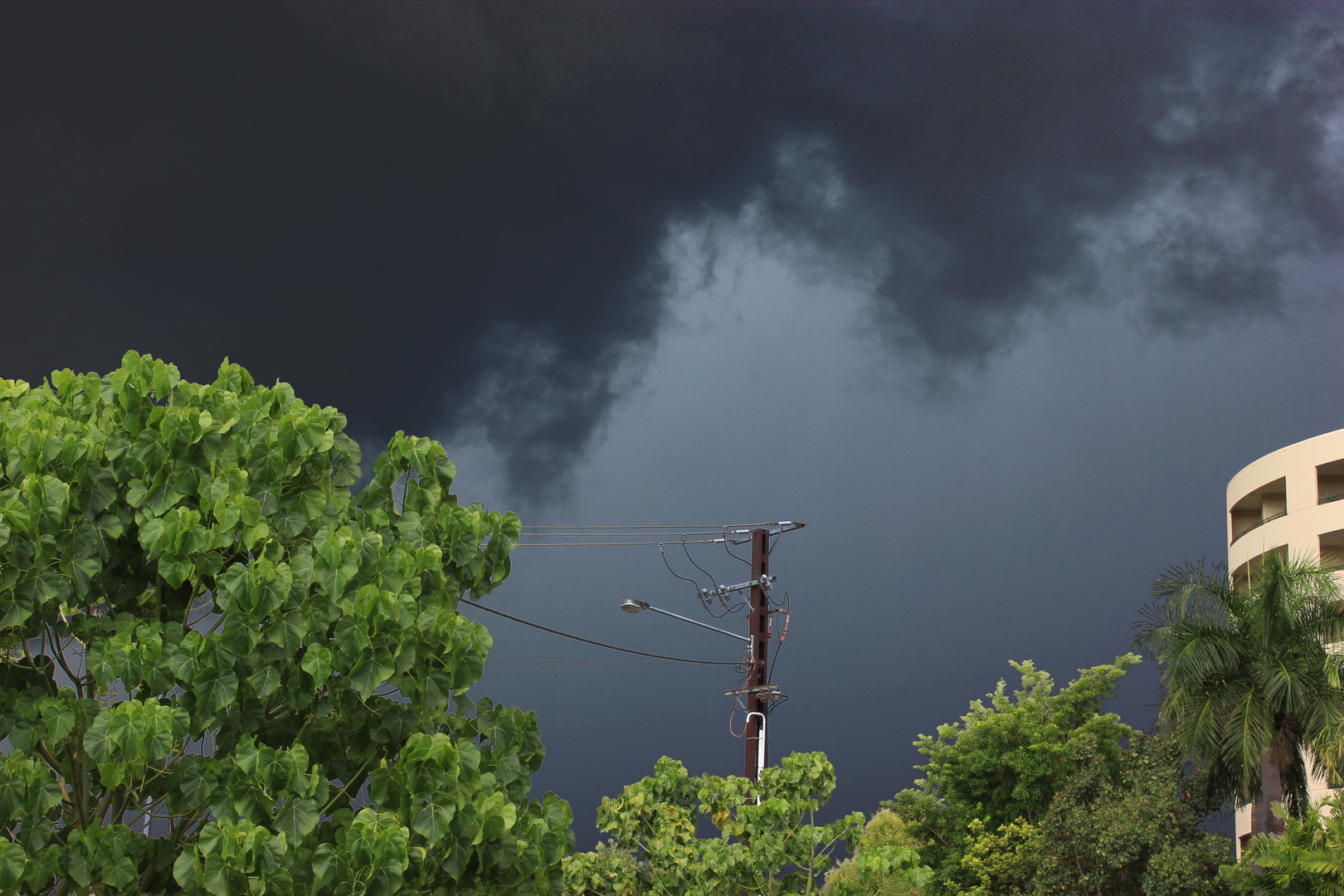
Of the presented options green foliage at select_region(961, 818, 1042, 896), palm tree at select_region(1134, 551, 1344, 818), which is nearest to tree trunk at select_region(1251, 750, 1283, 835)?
palm tree at select_region(1134, 551, 1344, 818)

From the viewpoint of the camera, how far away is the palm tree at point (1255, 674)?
80.1ft

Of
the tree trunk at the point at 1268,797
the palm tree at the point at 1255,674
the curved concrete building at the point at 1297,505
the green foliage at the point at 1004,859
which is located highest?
the curved concrete building at the point at 1297,505

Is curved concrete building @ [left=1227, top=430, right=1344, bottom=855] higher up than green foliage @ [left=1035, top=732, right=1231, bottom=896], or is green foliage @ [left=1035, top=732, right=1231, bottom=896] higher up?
curved concrete building @ [left=1227, top=430, right=1344, bottom=855]

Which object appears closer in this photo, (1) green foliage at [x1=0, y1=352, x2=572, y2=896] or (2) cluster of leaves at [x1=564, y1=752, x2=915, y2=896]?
(1) green foliage at [x1=0, y1=352, x2=572, y2=896]

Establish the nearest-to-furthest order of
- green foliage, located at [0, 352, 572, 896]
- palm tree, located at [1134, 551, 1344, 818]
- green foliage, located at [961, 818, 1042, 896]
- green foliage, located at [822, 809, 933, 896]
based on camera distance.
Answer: green foliage, located at [0, 352, 572, 896] < green foliage, located at [822, 809, 933, 896] < palm tree, located at [1134, 551, 1344, 818] < green foliage, located at [961, 818, 1042, 896]

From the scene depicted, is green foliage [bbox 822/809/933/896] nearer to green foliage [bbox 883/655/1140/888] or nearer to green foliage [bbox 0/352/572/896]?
green foliage [bbox 0/352/572/896]

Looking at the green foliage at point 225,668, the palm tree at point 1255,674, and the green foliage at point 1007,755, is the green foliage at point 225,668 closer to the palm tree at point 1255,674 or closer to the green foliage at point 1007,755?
the palm tree at point 1255,674

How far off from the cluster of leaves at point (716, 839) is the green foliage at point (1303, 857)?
1115 centimetres

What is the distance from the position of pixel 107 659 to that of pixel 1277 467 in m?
41.3

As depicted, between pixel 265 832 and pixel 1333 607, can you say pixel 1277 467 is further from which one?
pixel 265 832

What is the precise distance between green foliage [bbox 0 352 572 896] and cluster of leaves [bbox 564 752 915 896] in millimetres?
6169

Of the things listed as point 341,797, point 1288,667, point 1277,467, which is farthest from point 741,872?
point 1277,467

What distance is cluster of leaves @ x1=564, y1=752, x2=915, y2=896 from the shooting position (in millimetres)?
15078

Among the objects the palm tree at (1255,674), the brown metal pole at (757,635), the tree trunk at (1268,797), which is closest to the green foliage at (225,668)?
the brown metal pole at (757,635)
